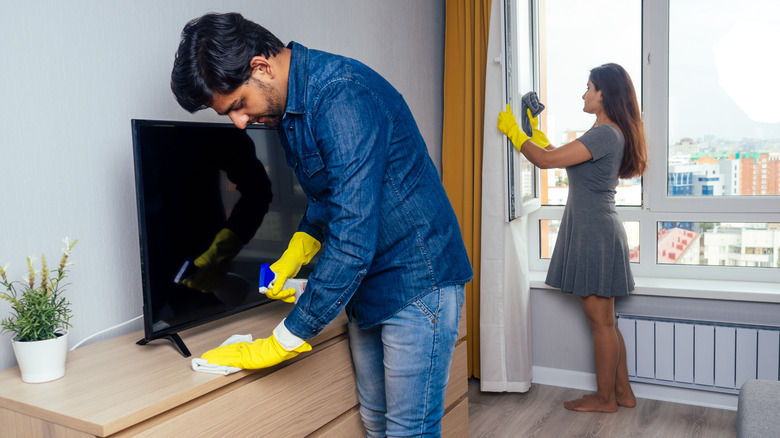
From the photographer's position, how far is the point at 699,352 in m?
2.62

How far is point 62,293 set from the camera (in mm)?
1408

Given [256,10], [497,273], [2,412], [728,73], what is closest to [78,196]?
[2,412]

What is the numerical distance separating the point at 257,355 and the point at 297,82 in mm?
573

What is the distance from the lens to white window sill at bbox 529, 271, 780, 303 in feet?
8.31

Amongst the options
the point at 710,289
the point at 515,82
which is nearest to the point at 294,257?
the point at 515,82

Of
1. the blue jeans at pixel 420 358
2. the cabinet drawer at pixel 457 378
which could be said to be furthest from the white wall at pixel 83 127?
the cabinet drawer at pixel 457 378

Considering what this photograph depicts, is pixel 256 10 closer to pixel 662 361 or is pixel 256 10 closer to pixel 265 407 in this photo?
pixel 265 407

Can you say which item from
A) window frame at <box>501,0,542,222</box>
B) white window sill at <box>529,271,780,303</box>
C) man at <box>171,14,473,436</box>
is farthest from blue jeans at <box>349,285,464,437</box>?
white window sill at <box>529,271,780,303</box>

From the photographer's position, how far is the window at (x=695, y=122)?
107 inches

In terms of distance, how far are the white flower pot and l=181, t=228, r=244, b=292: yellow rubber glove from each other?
0.33m

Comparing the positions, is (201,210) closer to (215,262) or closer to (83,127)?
(215,262)

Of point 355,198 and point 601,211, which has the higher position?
point 355,198

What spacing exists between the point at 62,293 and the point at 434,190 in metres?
0.92

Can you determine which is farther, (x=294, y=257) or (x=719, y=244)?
(x=719, y=244)
